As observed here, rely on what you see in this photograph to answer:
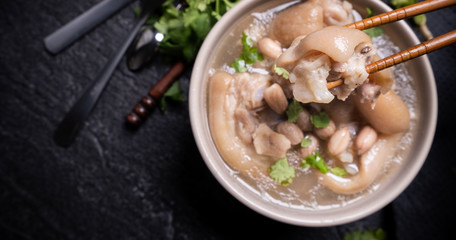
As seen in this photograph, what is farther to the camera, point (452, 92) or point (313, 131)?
point (452, 92)

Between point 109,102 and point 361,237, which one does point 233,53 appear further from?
point 361,237

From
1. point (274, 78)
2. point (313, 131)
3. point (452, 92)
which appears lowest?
point (452, 92)

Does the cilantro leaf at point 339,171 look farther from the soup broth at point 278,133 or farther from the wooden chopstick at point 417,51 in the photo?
the wooden chopstick at point 417,51

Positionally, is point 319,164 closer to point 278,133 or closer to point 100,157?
point 278,133

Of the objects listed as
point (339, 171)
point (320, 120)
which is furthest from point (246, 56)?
point (339, 171)

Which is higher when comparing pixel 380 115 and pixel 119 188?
pixel 380 115

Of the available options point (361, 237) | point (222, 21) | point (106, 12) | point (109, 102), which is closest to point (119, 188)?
point (109, 102)
